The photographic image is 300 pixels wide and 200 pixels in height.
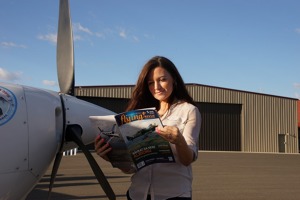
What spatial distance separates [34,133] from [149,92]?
995 millimetres

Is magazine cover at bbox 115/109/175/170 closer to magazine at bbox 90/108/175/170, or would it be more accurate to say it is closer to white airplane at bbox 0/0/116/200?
magazine at bbox 90/108/175/170

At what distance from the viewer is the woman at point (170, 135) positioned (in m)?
2.27

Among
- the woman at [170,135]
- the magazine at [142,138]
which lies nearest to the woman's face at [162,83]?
the woman at [170,135]

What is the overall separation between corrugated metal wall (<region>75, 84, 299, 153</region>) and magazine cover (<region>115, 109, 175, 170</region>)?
28.7m

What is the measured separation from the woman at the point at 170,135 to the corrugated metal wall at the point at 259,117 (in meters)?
28.4

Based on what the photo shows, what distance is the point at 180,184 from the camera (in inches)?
92.5

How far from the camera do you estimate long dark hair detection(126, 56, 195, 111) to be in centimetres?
255

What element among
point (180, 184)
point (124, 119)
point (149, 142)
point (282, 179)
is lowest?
point (282, 179)

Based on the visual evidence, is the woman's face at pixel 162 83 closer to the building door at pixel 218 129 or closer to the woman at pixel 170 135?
the woman at pixel 170 135

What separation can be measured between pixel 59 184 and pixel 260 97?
25.7 m

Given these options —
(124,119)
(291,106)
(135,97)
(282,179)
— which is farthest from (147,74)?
(291,106)

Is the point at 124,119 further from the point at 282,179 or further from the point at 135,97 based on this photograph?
the point at 282,179

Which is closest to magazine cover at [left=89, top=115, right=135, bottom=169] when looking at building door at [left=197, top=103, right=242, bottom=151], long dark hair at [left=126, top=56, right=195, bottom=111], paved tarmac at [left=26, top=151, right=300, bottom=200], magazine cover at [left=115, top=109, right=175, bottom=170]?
magazine cover at [left=115, top=109, right=175, bottom=170]

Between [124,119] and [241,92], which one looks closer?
[124,119]
